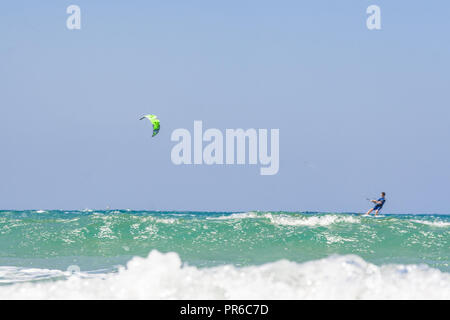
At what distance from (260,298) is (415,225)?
35.3 feet

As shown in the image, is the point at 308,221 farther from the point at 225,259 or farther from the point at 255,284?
the point at 255,284

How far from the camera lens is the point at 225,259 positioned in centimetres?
967

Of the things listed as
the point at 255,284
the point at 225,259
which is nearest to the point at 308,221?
the point at 225,259

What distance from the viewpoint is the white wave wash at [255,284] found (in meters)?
4.81

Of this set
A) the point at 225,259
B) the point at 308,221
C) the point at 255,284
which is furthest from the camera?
the point at 308,221

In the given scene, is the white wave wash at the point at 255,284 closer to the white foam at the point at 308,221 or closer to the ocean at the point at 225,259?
the ocean at the point at 225,259

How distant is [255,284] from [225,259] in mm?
4759

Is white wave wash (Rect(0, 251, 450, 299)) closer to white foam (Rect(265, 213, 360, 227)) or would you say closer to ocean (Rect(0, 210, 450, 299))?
ocean (Rect(0, 210, 450, 299))

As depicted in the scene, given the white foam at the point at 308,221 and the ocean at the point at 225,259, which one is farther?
the white foam at the point at 308,221

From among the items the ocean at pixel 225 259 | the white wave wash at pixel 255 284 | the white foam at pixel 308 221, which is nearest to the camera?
the white wave wash at pixel 255 284

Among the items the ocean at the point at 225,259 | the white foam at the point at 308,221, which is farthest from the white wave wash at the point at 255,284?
the white foam at the point at 308,221

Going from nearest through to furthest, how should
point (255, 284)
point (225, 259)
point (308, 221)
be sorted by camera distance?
1. point (255, 284)
2. point (225, 259)
3. point (308, 221)
